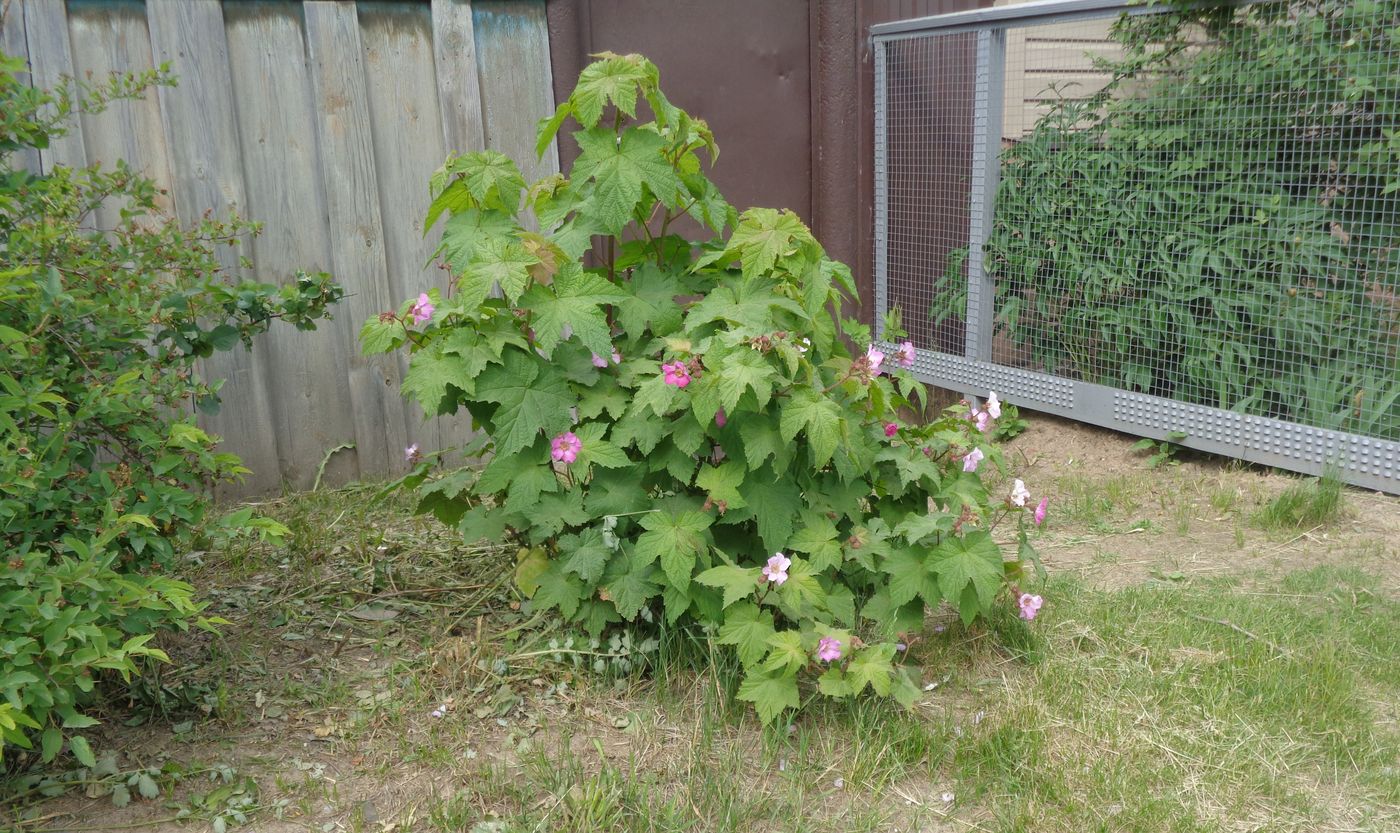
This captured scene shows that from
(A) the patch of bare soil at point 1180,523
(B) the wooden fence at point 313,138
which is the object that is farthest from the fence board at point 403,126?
(A) the patch of bare soil at point 1180,523

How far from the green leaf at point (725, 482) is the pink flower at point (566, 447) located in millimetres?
312

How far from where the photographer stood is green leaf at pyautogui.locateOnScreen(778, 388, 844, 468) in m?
2.45

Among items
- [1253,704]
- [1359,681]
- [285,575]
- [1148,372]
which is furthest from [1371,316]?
[285,575]

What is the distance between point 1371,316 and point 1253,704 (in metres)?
2.10

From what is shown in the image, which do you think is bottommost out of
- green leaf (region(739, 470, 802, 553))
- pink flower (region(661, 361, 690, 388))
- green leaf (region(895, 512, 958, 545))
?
green leaf (region(895, 512, 958, 545))

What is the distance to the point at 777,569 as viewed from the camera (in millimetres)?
2545

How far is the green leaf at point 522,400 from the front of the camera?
8.87ft

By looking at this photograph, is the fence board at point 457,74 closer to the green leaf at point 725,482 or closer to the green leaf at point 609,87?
the green leaf at point 609,87

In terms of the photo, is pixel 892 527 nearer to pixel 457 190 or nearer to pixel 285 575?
pixel 457 190

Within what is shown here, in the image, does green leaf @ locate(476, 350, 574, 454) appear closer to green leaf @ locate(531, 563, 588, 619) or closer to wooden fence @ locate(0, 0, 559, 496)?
green leaf @ locate(531, 563, 588, 619)

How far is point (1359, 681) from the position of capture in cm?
279

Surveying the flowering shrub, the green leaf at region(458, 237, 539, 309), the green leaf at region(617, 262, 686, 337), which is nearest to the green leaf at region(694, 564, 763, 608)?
the flowering shrub

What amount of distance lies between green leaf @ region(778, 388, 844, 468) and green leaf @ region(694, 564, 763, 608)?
0.31 m

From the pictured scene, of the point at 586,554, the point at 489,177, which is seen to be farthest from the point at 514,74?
the point at 586,554
